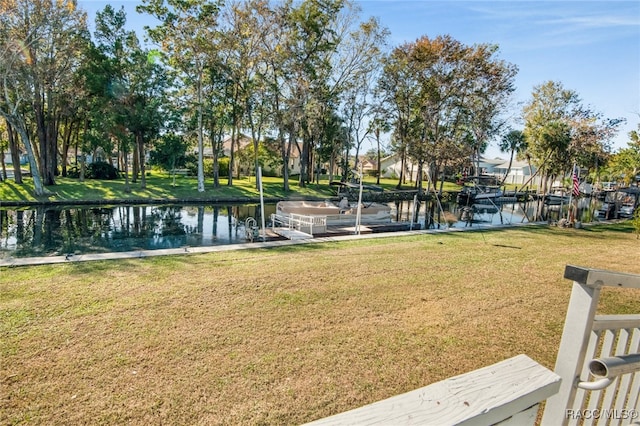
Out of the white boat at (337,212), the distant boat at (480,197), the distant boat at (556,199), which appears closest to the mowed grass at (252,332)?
the white boat at (337,212)

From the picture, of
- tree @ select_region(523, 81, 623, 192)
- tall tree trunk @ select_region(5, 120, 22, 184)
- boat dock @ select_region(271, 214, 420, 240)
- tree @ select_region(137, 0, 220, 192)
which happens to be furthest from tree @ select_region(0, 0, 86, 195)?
tree @ select_region(523, 81, 623, 192)

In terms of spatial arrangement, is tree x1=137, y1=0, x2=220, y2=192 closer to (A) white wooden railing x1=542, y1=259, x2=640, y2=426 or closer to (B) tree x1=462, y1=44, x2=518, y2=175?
(B) tree x1=462, y1=44, x2=518, y2=175

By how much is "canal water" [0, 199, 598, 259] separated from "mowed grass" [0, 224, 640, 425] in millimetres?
4016

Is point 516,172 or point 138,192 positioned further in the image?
point 516,172

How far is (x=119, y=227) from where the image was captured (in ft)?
44.8

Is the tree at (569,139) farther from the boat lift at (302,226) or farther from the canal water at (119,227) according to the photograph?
the boat lift at (302,226)

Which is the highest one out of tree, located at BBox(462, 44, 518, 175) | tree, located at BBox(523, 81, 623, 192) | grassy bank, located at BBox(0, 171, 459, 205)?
tree, located at BBox(462, 44, 518, 175)

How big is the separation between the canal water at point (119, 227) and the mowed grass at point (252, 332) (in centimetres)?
402

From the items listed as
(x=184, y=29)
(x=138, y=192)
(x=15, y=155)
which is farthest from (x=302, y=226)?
(x=15, y=155)

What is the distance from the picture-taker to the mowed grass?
295 cm

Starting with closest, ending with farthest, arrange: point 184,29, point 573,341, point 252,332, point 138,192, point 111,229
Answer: point 573,341 < point 252,332 < point 111,229 < point 184,29 < point 138,192

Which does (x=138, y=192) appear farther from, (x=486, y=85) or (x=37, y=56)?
(x=486, y=85)

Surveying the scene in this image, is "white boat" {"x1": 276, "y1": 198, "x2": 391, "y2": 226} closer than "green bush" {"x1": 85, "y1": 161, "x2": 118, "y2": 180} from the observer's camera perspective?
Yes

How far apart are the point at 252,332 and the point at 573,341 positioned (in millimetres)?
3369
